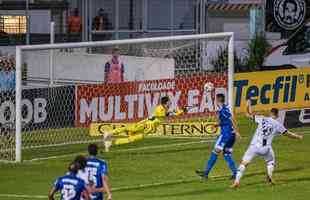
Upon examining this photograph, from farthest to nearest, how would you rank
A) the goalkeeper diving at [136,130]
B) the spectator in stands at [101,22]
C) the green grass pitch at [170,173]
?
the spectator in stands at [101,22] < the goalkeeper diving at [136,130] < the green grass pitch at [170,173]

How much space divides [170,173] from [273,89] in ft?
32.6

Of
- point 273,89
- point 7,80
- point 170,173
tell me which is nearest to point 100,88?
point 7,80

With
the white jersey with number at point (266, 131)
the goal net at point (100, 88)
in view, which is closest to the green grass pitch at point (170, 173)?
the goal net at point (100, 88)

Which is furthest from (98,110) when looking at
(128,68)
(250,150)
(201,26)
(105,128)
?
(201,26)

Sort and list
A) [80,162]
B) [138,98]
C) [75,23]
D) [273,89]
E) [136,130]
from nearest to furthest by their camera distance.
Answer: [80,162] < [136,130] < [138,98] < [273,89] < [75,23]

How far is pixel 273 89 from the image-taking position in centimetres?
3591

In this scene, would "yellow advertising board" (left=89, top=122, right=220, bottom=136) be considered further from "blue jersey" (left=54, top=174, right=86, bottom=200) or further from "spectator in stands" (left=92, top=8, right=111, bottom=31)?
"spectator in stands" (left=92, top=8, right=111, bottom=31)

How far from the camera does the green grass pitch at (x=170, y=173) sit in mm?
23719

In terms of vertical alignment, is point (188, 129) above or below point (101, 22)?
below

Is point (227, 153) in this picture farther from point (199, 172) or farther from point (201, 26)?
point (201, 26)

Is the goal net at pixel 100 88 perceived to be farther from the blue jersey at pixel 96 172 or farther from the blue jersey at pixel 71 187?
the blue jersey at pixel 71 187

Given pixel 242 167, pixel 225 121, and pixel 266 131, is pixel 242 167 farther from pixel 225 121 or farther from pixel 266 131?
pixel 225 121

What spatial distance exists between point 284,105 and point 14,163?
1111cm

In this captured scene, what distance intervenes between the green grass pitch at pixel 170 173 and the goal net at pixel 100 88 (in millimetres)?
628
